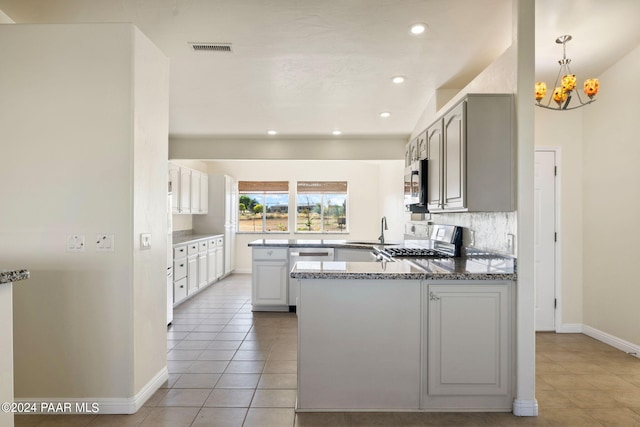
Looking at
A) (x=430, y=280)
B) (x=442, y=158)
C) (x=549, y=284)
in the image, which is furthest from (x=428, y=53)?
(x=549, y=284)

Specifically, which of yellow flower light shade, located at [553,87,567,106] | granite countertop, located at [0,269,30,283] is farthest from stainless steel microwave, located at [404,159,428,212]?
granite countertop, located at [0,269,30,283]

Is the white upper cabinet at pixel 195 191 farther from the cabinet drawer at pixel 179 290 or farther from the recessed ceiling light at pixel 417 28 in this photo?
the recessed ceiling light at pixel 417 28

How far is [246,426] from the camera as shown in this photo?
2.27 meters

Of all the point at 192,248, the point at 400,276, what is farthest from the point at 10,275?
the point at 192,248

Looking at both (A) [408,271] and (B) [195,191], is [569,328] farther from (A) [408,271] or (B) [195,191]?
(B) [195,191]

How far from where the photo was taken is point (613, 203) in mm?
3658

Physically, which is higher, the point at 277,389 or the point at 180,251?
the point at 180,251

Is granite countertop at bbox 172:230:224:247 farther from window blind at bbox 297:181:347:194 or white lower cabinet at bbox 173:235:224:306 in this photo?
window blind at bbox 297:181:347:194

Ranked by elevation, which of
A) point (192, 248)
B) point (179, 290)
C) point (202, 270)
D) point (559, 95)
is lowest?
point (179, 290)

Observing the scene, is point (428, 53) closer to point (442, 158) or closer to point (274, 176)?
point (442, 158)

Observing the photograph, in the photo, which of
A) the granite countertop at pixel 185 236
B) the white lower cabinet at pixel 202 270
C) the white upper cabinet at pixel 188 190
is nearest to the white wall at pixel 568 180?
the granite countertop at pixel 185 236

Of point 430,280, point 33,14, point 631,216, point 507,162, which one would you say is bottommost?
point 430,280

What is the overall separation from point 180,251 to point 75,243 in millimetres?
2980

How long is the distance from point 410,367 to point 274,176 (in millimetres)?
6707
